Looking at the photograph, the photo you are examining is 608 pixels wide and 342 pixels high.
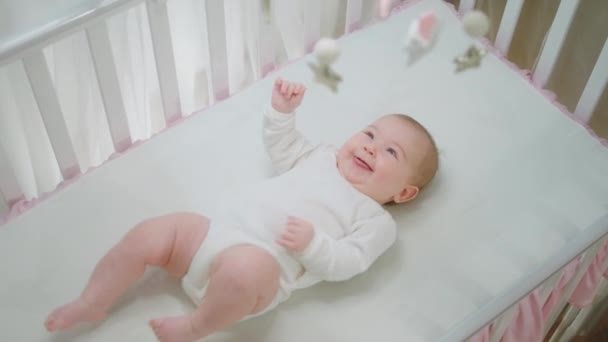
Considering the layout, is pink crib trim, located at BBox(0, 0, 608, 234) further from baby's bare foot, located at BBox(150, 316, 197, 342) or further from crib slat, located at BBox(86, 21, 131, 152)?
baby's bare foot, located at BBox(150, 316, 197, 342)

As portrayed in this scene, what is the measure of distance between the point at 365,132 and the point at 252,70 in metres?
0.33

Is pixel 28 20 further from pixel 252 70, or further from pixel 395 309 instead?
pixel 395 309

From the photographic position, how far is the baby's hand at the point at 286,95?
48.4 inches

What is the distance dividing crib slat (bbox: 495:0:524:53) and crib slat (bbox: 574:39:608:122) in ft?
0.54

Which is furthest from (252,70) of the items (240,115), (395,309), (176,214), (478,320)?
(478,320)

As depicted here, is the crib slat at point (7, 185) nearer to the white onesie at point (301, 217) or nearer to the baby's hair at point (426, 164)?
the white onesie at point (301, 217)

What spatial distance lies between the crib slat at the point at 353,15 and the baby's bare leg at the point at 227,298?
61 centimetres

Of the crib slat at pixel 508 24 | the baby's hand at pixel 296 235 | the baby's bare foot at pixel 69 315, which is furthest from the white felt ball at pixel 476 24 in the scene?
the baby's bare foot at pixel 69 315

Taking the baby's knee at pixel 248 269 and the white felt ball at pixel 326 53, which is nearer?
the baby's knee at pixel 248 269

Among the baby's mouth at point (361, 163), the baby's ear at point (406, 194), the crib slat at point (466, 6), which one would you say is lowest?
the baby's ear at point (406, 194)

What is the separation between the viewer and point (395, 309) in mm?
1171

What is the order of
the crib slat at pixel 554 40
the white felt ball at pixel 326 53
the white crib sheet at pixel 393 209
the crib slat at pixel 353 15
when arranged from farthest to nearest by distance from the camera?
the crib slat at pixel 353 15
the crib slat at pixel 554 40
the white felt ball at pixel 326 53
the white crib sheet at pixel 393 209

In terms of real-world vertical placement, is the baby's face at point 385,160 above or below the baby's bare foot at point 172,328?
above

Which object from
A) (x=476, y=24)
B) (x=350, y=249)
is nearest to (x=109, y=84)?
(x=350, y=249)
